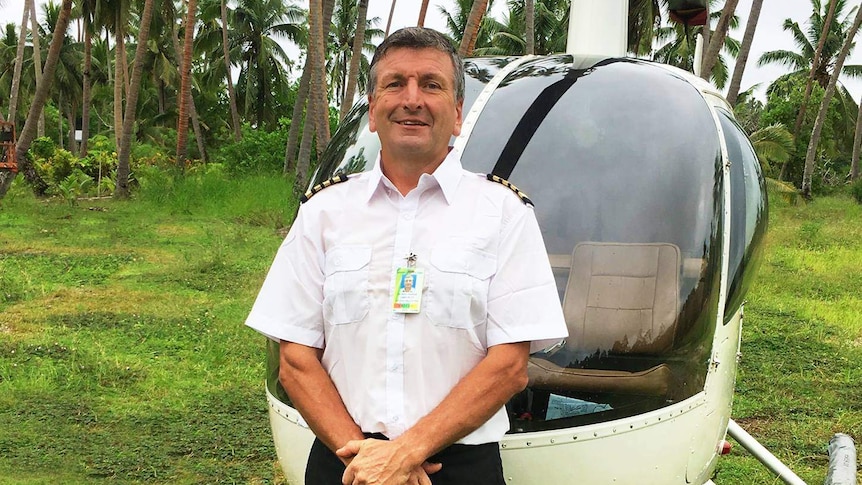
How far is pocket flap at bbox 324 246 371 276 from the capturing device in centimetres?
194

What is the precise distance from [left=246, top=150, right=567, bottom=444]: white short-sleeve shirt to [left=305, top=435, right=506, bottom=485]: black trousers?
0.03 metres

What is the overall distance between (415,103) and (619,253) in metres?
1.21

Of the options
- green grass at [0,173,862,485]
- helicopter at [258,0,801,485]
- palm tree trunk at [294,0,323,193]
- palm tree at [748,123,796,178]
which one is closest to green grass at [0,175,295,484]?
green grass at [0,173,862,485]

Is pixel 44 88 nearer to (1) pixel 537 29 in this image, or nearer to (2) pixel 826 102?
(2) pixel 826 102

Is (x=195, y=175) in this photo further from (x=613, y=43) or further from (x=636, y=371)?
(x=636, y=371)

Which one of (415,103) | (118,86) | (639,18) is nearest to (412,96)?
(415,103)

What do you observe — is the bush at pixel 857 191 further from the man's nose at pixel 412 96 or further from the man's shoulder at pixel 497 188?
the man's nose at pixel 412 96

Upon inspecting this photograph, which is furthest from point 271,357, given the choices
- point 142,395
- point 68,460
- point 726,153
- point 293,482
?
point 142,395

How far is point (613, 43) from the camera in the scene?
4254 mm

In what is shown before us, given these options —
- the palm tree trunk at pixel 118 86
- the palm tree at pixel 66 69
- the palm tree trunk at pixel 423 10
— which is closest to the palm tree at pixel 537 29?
the palm tree trunk at pixel 118 86

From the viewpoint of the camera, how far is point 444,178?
194 cm

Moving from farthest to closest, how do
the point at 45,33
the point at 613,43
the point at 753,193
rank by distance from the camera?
the point at 45,33
the point at 613,43
the point at 753,193

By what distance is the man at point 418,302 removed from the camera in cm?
187

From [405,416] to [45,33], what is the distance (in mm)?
45144
